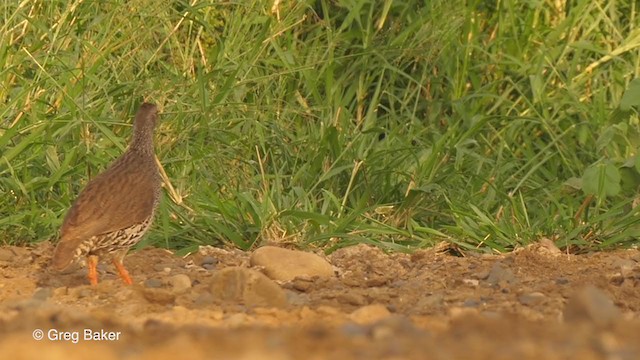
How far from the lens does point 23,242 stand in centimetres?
702

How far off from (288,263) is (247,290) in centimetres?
84

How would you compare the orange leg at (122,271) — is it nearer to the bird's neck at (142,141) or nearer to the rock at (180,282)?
the rock at (180,282)

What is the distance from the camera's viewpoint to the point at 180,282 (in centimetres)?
613

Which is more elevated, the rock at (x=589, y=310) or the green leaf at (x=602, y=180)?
the rock at (x=589, y=310)

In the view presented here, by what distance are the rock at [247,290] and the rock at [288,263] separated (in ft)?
2.15

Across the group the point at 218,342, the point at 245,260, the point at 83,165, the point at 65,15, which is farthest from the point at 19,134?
the point at 218,342

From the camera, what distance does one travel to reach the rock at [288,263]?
642 cm

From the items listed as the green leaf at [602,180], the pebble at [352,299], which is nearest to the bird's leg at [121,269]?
the pebble at [352,299]

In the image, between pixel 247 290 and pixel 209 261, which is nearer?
pixel 247 290

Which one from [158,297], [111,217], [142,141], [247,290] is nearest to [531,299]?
[247,290]

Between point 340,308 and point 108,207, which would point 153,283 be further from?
point 340,308

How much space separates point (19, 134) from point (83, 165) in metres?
0.38

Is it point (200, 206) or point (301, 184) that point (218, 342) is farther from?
point (301, 184)

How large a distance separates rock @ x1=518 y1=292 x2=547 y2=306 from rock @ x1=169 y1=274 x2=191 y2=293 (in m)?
1.38
